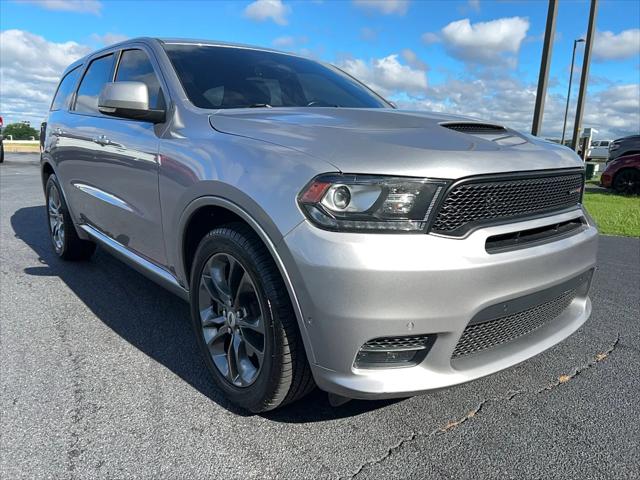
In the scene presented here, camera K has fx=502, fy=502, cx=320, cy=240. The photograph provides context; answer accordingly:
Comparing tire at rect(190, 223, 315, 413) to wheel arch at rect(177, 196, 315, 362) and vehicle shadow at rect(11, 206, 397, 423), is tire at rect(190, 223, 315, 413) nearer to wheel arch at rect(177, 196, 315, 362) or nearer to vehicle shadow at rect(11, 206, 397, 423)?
wheel arch at rect(177, 196, 315, 362)

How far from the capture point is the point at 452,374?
1.95 metres

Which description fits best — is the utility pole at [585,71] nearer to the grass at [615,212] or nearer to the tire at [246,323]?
the grass at [615,212]

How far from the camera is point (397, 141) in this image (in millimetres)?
1965

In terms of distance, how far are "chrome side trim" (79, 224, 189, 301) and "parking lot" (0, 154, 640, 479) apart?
402 mm

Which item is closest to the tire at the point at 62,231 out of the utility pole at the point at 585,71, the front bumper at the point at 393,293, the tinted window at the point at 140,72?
the tinted window at the point at 140,72

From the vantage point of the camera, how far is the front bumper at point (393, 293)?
177 centimetres

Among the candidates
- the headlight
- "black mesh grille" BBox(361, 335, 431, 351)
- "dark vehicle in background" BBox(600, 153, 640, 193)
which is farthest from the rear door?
"dark vehicle in background" BBox(600, 153, 640, 193)

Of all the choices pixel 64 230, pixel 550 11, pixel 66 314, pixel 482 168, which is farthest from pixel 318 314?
pixel 550 11

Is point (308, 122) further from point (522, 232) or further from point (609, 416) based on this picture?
point (609, 416)

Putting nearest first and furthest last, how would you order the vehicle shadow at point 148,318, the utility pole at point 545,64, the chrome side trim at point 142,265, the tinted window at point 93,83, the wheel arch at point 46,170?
1. the vehicle shadow at point 148,318
2. the chrome side trim at point 142,265
3. the tinted window at point 93,83
4. the wheel arch at point 46,170
5. the utility pole at point 545,64

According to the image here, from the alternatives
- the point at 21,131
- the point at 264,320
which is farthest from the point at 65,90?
the point at 21,131

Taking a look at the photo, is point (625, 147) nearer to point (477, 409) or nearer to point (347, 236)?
point (477, 409)

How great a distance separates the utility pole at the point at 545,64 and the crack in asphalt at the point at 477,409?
8.77 metres

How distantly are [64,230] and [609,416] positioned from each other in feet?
14.5
